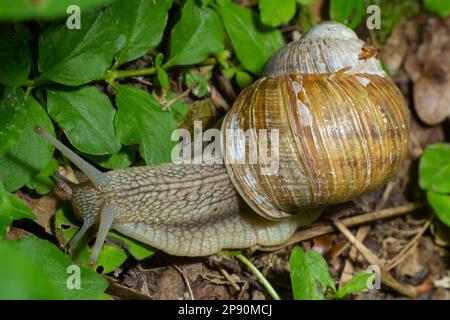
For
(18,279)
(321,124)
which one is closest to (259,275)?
(321,124)

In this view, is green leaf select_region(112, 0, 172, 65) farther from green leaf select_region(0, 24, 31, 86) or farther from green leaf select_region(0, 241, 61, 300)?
green leaf select_region(0, 241, 61, 300)

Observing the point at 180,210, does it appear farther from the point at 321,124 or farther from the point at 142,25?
the point at 142,25

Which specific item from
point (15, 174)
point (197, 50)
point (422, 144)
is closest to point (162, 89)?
point (197, 50)

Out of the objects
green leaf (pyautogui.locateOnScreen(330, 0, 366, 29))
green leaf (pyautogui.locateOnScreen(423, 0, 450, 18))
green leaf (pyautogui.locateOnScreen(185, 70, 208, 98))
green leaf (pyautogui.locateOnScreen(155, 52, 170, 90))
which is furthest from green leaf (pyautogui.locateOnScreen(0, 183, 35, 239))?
green leaf (pyautogui.locateOnScreen(423, 0, 450, 18))
